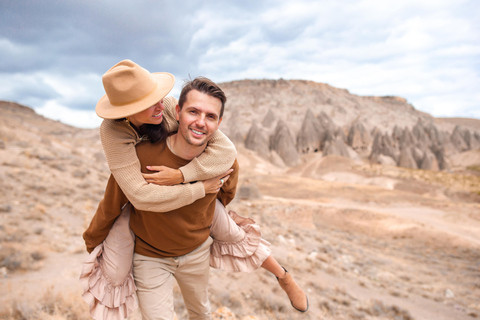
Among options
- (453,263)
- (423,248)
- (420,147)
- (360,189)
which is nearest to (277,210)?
(423,248)

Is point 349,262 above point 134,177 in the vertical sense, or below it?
below

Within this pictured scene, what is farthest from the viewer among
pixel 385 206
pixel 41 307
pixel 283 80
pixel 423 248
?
pixel 283 80

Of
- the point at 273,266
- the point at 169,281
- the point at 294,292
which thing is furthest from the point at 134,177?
the point at 294,292

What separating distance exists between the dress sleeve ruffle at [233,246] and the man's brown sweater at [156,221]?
0.27 meters

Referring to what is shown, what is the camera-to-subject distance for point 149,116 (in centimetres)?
190

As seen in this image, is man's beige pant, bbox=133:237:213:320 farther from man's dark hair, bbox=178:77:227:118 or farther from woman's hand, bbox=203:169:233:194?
man's dark hair, bbox=178:77:227:118

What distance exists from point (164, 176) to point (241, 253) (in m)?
1.14

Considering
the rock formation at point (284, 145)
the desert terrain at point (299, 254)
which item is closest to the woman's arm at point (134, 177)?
the desert terrain at point (299, 254)

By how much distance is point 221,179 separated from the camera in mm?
2270

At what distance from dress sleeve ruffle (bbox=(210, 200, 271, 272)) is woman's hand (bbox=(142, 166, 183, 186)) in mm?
683

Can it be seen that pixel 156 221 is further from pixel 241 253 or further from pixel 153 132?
pixel 241 253

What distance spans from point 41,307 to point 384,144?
162 feet

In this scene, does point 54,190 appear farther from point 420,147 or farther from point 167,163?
point 420,147

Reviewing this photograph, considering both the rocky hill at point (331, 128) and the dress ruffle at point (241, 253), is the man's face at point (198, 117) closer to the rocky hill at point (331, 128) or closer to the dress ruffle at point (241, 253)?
the dress ruffle at point (241, 253)
